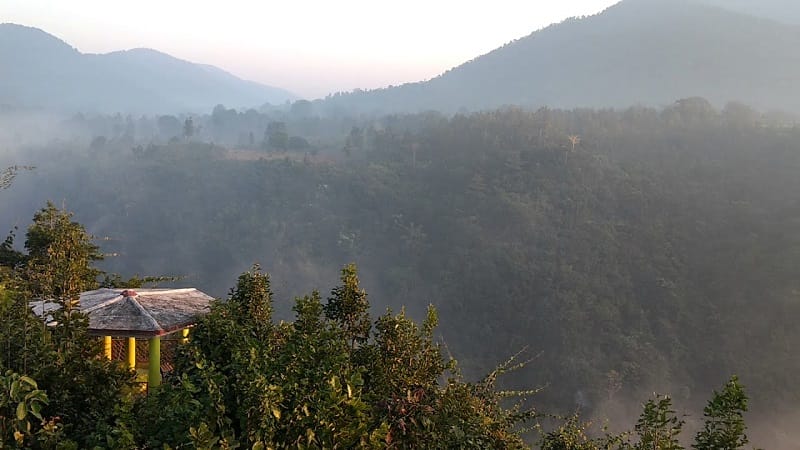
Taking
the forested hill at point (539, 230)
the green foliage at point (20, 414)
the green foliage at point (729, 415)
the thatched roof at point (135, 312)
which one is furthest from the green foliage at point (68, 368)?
the forested hill at point (539, 230)

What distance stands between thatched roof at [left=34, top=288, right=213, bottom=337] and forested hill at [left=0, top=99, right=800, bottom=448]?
3492 centimetres

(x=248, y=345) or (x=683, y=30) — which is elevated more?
(x=683, y=30)

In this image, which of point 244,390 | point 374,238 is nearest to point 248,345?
point 244,390

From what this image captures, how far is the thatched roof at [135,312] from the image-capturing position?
6.55 meters

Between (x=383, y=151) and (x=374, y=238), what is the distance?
2321cm

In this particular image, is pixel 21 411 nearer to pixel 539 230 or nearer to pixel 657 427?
pixel 657 427

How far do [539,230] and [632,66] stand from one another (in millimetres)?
111757

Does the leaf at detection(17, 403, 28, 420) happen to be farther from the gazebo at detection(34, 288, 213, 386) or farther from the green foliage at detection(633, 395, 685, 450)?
the green foliage at detection(633, 395, 685, 450)

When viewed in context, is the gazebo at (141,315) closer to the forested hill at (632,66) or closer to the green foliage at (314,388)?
the green foliage at (314,388)

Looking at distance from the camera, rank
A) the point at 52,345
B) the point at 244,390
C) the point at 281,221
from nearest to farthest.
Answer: the point at 244,390 → the point at 52,345 → the point at 281,221

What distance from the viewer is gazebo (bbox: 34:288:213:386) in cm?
655

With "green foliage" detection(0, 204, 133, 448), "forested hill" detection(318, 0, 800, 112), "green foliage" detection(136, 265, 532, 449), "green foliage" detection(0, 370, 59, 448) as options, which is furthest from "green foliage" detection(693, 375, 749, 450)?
"forested hill" detection(318, 0, 800, 112)

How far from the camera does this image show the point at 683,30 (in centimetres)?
14188

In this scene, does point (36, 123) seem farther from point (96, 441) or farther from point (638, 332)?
point (96, 441)
